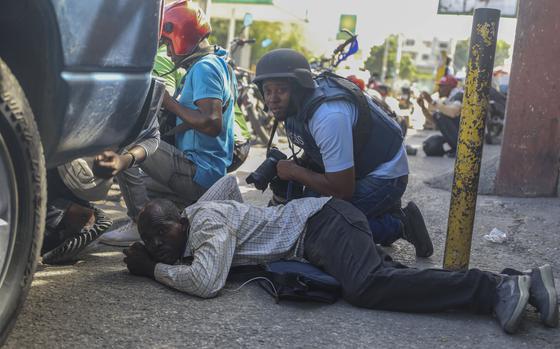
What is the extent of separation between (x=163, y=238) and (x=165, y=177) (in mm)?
1211

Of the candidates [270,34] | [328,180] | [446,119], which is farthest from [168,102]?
[270,34]

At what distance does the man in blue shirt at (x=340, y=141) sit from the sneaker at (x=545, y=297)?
1.08 m

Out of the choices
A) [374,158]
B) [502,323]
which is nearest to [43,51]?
[502,323]

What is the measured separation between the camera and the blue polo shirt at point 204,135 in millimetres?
4359

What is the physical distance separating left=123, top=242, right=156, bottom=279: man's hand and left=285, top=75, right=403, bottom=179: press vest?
107cm

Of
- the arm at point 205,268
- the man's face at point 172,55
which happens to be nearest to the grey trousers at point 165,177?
the man's face at point 172,55

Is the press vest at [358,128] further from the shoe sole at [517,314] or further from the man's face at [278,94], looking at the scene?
the shoe sole at [517,314]

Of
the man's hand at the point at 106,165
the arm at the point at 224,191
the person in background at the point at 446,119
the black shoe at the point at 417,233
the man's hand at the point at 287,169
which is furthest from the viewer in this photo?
the person in background at the point at 446,119

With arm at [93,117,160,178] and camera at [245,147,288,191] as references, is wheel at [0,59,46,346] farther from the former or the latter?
camera at [245,147,288,191]

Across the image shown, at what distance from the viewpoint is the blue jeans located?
4055mm

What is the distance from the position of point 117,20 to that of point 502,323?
1.83 m

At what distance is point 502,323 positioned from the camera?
2910 millimetres

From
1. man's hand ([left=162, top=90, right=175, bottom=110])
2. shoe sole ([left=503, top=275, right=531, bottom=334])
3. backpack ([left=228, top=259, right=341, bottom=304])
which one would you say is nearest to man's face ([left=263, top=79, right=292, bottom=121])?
man's hand ([left=162, top=90, right=175, bottom=110])

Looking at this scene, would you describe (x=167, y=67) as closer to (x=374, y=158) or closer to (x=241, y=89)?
(x=374, y=158)
